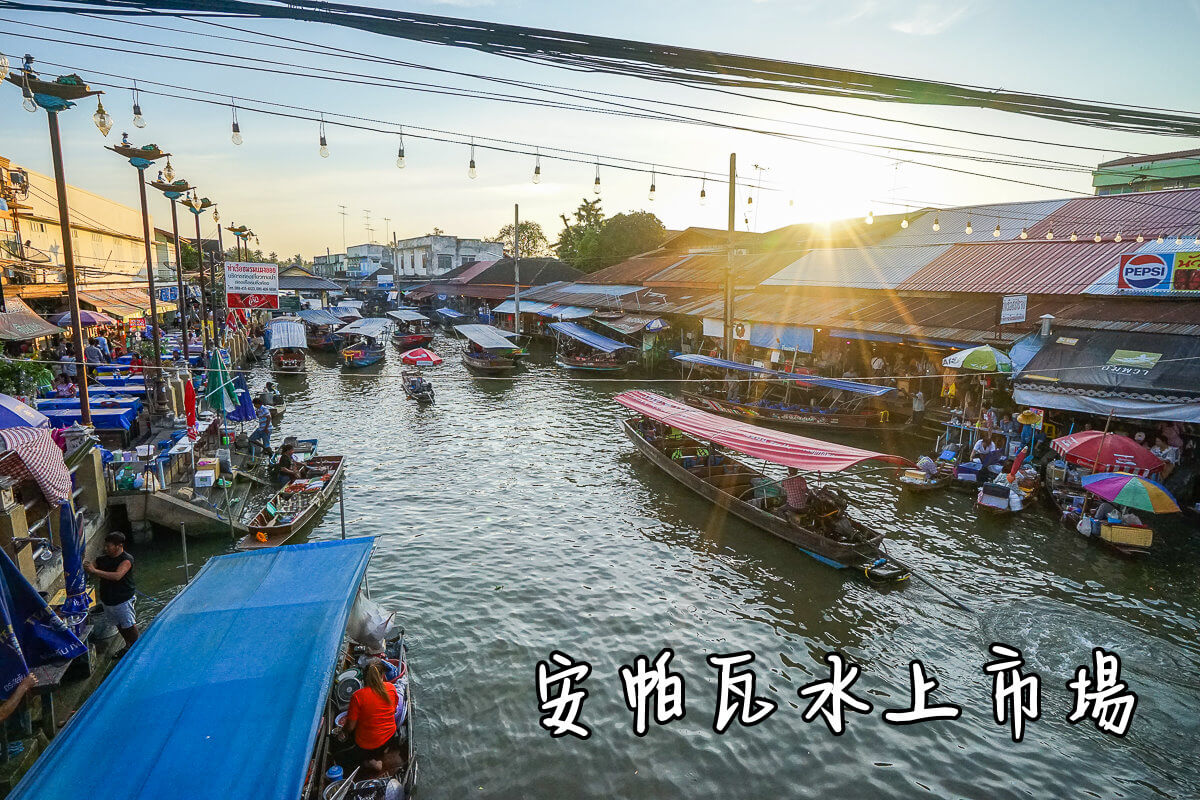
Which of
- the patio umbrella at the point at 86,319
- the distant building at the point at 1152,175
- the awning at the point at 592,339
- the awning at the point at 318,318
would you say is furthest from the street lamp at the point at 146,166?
the distant building at the point at 1152,175

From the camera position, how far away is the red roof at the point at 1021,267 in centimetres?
2211

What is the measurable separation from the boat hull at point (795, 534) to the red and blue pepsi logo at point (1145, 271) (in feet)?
45.3

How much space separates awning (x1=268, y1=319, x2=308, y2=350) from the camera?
35.6 metres

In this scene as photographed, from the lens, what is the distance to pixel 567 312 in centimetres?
4653

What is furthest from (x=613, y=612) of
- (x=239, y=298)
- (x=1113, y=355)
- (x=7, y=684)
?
(x=1113, y=355)

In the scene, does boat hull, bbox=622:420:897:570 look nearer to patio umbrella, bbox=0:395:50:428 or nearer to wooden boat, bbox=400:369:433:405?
patio umbrella, bbox=0:395:50:428

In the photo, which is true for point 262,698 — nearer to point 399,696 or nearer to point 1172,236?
point 399,696

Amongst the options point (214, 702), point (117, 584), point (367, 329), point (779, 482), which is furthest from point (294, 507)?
point (367, 329)

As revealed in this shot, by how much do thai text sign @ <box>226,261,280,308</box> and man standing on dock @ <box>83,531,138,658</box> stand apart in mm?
11143

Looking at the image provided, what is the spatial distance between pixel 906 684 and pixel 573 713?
5.32m

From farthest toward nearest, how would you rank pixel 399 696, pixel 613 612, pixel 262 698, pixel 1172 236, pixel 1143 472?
pixel 1172 236 < pixel 1143 472 < pixel 613 612 < pixel 399 696 < pixel 262 698

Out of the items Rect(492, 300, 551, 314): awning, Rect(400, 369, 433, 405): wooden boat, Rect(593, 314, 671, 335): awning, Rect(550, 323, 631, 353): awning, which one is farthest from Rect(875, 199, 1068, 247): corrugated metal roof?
Rect(492, 300, 551, 314): awning

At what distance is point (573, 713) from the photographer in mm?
9102

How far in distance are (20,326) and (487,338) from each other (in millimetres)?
23153
